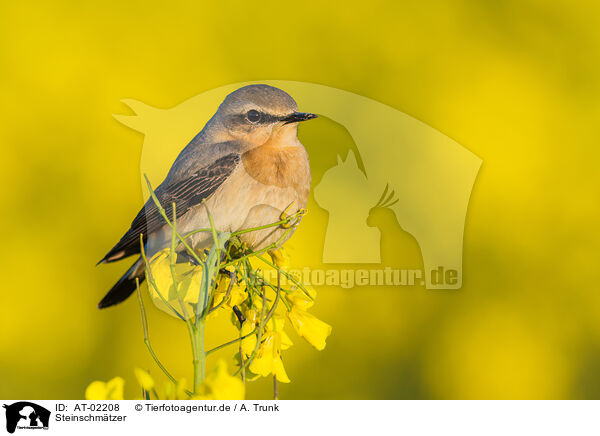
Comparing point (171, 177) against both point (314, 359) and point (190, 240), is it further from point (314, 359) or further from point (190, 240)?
point (314, 359)

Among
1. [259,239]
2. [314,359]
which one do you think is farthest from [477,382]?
[259,239]

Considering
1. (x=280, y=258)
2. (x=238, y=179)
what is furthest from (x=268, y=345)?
(x=238, y=179)

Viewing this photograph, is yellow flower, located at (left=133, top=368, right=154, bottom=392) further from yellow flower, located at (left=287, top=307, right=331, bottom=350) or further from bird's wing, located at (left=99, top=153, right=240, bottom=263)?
bird's wing, located at (left=99, top=153, right=240, bottom=263)

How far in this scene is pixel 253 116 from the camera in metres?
2.09

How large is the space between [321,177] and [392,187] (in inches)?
14.8

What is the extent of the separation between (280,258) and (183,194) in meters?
0.61

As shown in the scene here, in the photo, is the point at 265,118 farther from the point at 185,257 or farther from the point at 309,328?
the point at 309,328

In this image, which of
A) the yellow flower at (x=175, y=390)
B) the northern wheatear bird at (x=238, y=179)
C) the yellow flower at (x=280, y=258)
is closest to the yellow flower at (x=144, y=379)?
the yellow flower at (x=175, y=390)

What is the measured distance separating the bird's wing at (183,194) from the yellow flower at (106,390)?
3.10 ft

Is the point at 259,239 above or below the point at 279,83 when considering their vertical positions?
below

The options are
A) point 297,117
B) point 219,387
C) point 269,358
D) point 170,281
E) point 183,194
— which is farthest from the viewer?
point 183,194

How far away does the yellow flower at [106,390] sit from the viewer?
108 cm

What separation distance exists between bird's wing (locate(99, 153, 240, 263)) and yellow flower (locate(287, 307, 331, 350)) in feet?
2.56

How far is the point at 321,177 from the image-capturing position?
3125 mm
